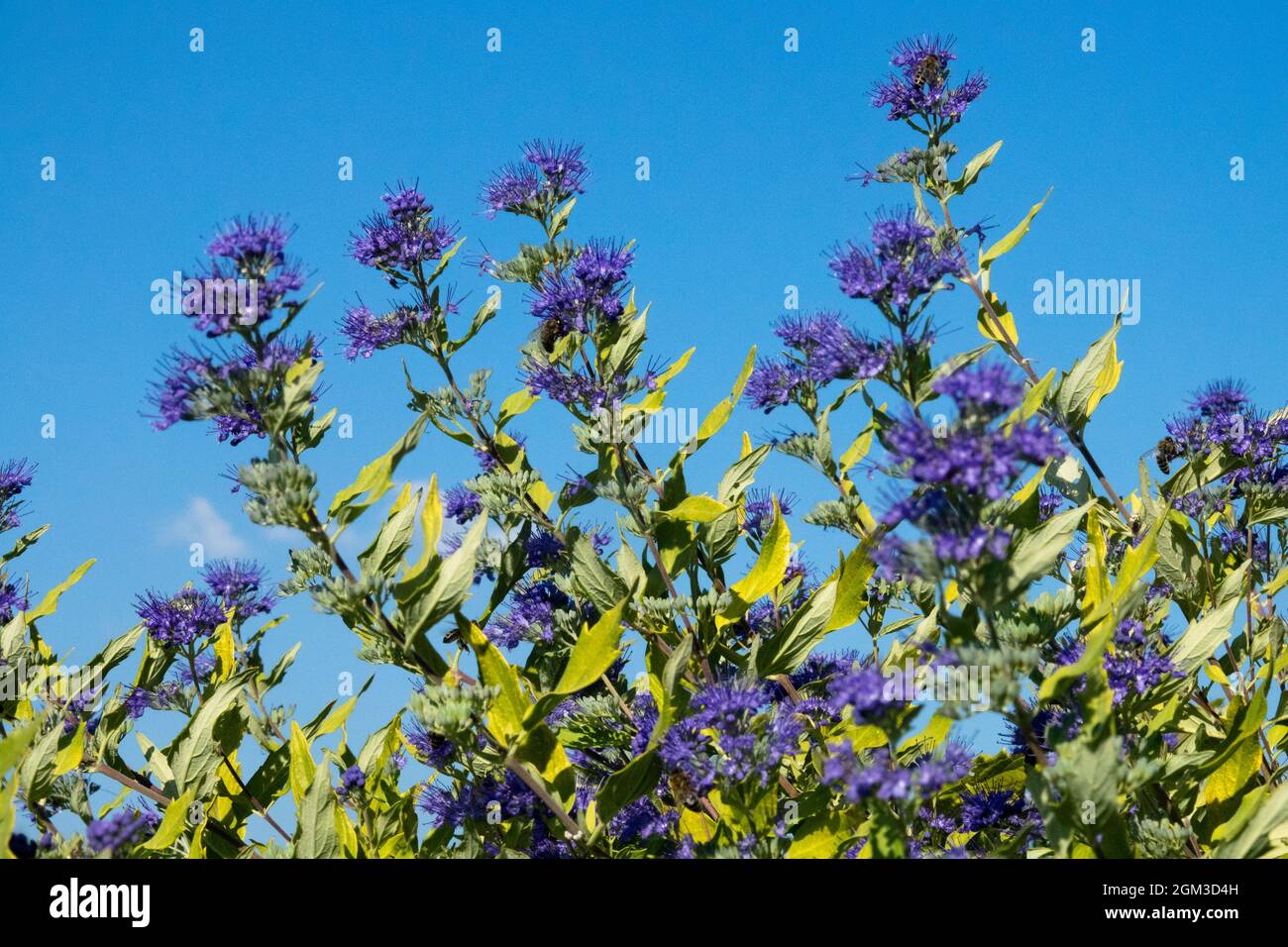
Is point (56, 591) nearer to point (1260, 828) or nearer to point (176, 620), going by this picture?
point (176, 620)

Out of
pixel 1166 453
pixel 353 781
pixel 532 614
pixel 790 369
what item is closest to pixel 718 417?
pixel 790 369

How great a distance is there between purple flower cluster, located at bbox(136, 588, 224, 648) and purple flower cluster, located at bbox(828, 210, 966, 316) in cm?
367

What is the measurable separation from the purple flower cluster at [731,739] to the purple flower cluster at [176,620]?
9.66ft

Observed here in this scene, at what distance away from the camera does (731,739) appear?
3254 mm

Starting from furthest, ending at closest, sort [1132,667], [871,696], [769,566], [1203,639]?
1. [769,566]
2. [1203,639]
3. [1132,667]
4. [871,696]

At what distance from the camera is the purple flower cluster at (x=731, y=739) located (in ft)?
10.7

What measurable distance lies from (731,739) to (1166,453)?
137 inches

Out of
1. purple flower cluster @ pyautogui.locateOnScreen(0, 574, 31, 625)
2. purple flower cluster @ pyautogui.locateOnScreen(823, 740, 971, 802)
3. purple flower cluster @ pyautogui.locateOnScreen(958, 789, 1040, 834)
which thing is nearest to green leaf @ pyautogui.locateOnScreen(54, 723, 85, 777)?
purple flower cluster @ pyautogui.locateOnScreen(0, 574, 31, 625)

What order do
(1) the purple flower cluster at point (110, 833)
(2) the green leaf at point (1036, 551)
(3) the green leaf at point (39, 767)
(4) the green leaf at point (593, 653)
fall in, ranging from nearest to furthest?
(2) the green leaf at point (1036, 551), (1) the purple flower cluster at point (110, 833), (4) the green leaf at point (593, 653), (3) the green leaf at point (39, 767)

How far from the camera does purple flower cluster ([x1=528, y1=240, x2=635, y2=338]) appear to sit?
14.4 feet

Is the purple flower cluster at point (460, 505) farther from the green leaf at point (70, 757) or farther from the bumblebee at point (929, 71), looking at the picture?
the bumblebee at point (929, 71)

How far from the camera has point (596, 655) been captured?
3250 millimetres

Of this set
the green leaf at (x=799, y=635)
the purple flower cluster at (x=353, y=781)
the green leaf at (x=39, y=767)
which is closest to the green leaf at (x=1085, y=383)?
the green leaf at (x=799, y=635)

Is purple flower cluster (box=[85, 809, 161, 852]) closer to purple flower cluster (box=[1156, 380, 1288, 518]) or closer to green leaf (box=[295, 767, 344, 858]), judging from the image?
green leaf (box=[295, 767, 344, 858])
